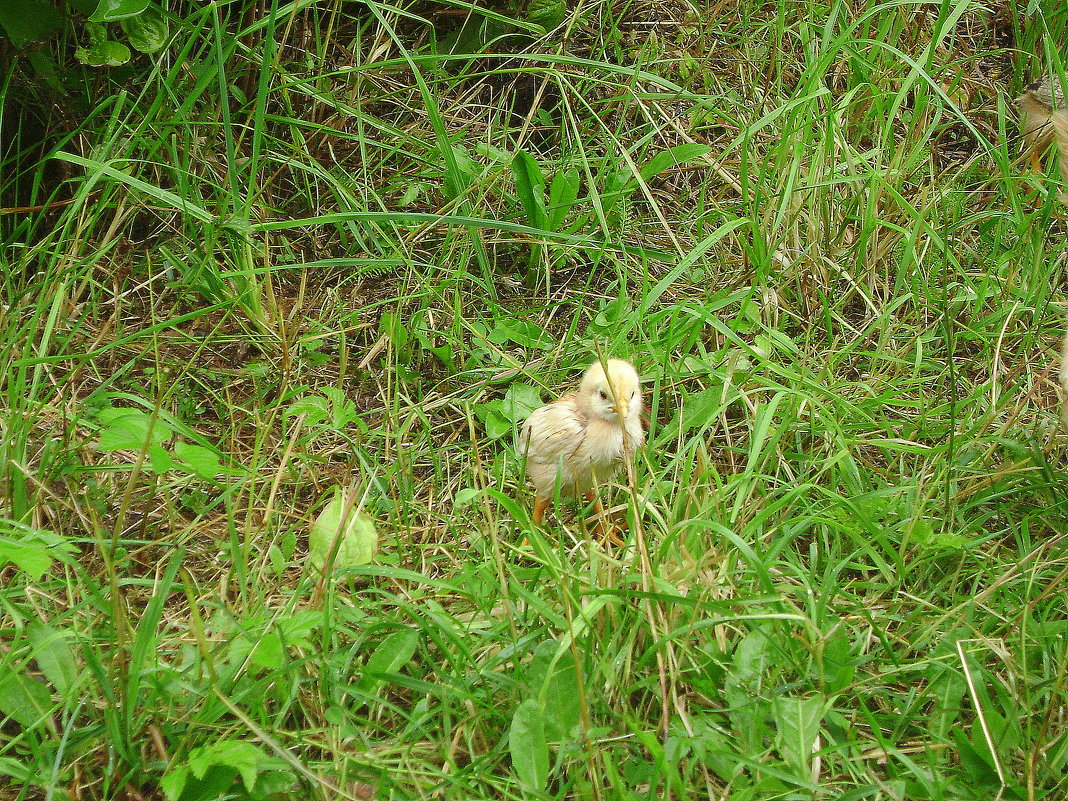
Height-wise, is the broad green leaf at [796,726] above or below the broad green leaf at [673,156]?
below

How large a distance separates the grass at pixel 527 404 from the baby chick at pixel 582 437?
12cm

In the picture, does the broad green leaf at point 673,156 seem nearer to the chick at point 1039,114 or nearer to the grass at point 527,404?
the grass at point 527,404

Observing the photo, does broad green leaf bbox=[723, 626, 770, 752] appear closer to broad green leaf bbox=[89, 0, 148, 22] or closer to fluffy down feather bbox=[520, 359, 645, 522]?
fluffy down feather bbox=[520, 359, 645, 522]

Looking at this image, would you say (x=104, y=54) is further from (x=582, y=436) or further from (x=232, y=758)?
(x=232, y=758)

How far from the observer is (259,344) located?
128 inches

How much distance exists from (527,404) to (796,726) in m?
1.38

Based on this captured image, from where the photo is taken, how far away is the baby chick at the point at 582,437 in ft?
9.40

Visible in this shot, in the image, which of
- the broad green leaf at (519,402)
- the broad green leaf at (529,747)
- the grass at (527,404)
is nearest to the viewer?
the broad green leaf at (529,747)

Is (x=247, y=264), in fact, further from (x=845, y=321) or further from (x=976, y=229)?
(x=976, y=229)

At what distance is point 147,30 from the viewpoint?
3074mm

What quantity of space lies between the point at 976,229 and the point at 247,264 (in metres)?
2.66

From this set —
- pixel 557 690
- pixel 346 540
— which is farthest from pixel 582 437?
pixel 557 690

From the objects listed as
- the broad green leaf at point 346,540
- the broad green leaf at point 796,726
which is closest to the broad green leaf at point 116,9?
the broad green leaf at point 346,540

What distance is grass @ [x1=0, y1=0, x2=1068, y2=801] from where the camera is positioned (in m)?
2.16
